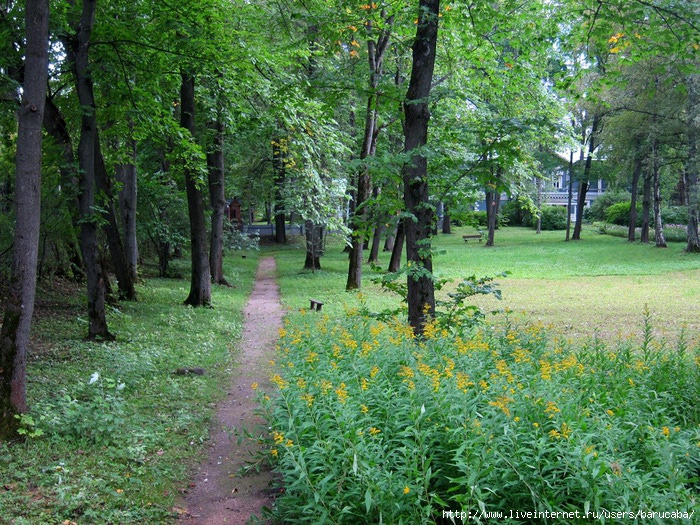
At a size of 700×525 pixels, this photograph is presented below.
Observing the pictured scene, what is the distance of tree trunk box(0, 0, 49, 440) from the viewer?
17.7 ft

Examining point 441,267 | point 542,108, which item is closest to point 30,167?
point 542,108

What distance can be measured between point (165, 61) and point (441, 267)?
64.6 ft

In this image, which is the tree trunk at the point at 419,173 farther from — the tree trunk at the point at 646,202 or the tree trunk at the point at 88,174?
the tree trunk at the point at 646,202

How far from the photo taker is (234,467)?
5367mm

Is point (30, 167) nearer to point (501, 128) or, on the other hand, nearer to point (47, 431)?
point (47, 431)

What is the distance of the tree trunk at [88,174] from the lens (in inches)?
354

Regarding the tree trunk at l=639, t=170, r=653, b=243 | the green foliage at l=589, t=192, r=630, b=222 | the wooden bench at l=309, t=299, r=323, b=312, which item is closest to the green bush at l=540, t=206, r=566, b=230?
the green foliage at l=589, t=192, r=630, b=222

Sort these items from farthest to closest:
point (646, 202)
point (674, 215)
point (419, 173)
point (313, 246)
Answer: point (674, 215)
point (646, 202)
point (313, 246)
point (419, 173)

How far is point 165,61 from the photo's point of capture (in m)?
10.3

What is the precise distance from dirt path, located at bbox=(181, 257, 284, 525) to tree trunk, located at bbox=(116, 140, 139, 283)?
28.8 feet

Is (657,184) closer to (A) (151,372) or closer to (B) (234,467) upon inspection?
(A) (151,372)

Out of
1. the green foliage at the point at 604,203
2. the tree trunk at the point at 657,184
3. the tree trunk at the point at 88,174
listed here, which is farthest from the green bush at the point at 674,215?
the tree trunk at the point at 88,174

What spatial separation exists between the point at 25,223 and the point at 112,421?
2.15 meters

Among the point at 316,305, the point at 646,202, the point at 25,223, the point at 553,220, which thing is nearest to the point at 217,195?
the point at 316,305
